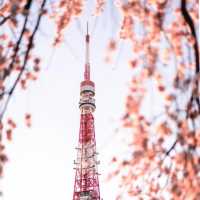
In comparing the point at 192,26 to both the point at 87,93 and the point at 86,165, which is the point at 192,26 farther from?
the point at 87,93

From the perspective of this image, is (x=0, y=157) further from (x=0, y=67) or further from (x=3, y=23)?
(x=3, y=23)

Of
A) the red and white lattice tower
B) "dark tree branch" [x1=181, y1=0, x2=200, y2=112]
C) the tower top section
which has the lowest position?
"dark tree branch" [x1=181, y1=0, x2=200, y2=112]

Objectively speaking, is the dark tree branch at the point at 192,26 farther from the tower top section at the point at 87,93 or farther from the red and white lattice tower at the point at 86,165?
the tower top section at the point at 87,93

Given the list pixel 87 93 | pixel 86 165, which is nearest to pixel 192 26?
pixel 86 165

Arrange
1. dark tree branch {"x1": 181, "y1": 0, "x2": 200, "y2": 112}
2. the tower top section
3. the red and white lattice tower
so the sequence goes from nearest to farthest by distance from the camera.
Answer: dark tree branch {"x1": 181, "y1": 0, "x2": 200, "y2": 112}, the red and white lattice tower, the tower top section

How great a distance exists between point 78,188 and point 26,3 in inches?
1130

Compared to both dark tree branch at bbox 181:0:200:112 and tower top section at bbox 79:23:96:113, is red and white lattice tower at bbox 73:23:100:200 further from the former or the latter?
dark tree branch at bbox 181:0:200:112

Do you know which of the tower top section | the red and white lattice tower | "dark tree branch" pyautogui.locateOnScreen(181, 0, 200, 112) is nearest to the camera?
"dark tree branch" pyautogui.locateOnScreen(181, 0, 200, 112)

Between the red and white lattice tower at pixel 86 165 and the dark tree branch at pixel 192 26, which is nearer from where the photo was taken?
the dark tree branch at pixel 192 26

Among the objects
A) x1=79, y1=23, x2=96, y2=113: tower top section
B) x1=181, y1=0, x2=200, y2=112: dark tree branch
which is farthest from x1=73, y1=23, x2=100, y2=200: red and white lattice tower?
x1=181, y1=0, x2=200, y2=112: dark tree branch

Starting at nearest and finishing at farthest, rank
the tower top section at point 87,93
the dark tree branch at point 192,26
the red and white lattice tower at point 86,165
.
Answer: the dark tree branch at point 192,26, the red and white lattice tower at point 86,165, the tower top section at point 87,93

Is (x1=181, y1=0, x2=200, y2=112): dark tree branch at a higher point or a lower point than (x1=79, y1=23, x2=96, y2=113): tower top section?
lower

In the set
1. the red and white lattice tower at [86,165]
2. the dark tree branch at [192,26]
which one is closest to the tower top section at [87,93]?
the red and white lattice tower at [86,165]

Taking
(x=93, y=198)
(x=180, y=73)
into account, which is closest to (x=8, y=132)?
(x=180, y=73)
